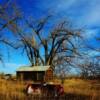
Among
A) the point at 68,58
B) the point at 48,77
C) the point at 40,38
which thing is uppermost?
the point at 40,38

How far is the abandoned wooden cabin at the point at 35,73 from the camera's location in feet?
165

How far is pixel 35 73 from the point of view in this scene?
50.9 m

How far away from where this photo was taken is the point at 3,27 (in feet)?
108

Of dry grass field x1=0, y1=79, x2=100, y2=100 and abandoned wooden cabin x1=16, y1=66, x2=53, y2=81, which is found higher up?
abandoned wooden cabin x1=16, y1=66, x2=53, y2=81

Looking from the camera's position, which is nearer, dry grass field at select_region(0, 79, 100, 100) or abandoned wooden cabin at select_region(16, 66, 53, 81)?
dry grass field at select_region(0, 79, 100, 100)

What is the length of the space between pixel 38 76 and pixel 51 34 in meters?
8.89

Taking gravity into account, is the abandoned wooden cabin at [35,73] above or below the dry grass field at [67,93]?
above

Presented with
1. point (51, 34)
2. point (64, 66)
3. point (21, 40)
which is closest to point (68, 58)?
point (64, 66)

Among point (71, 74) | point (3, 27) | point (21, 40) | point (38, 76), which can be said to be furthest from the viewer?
point (71, 74)

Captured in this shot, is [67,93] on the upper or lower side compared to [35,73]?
lower

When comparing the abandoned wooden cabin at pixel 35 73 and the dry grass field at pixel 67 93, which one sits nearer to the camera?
the dry grass field at pixel 67 93

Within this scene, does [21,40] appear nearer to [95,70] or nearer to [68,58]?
[68,58]

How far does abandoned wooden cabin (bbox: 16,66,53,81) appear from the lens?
50438mm

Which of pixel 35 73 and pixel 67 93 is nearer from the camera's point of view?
pixel 67 93
